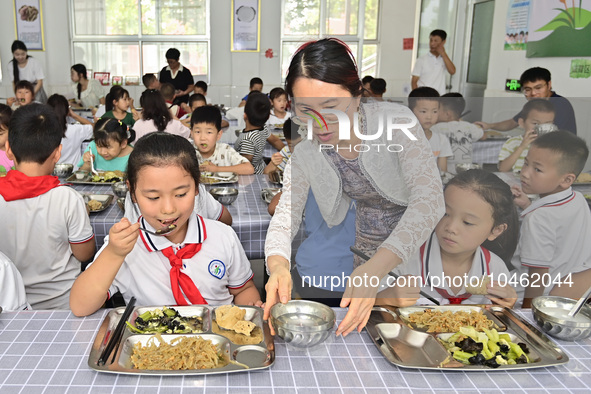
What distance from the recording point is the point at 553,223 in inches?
55.1

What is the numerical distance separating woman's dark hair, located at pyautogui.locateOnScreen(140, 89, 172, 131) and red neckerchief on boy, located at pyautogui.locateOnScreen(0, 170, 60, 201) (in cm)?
224

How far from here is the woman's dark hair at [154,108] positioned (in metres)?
4.04

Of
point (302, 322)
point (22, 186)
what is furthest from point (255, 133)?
point (302, 322)

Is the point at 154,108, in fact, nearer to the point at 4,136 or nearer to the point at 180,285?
the point at 4,136

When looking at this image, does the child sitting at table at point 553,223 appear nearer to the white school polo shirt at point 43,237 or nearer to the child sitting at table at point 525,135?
the child sitting at table at point 525,135

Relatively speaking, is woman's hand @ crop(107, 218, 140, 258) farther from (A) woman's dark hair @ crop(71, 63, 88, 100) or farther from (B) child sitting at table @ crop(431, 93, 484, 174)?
(A) woman's dark hair @ crop(71, 63, 88, 100)

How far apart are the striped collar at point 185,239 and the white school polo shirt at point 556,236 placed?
35.8 inches

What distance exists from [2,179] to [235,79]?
6.50 meters

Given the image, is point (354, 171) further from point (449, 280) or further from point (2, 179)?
point (2, 179)

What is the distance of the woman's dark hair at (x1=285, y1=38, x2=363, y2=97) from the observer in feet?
4.22

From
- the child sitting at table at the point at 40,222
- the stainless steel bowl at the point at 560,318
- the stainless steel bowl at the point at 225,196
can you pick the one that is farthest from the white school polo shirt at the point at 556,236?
the child sitting at table at the point at 40,222

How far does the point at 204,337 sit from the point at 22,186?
117 centimetres

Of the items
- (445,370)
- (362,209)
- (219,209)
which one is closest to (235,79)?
(219,209)

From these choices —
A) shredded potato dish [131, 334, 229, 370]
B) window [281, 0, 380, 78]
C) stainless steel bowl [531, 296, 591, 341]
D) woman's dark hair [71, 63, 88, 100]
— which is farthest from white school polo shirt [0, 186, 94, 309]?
window [281, 0, 380, 78]
